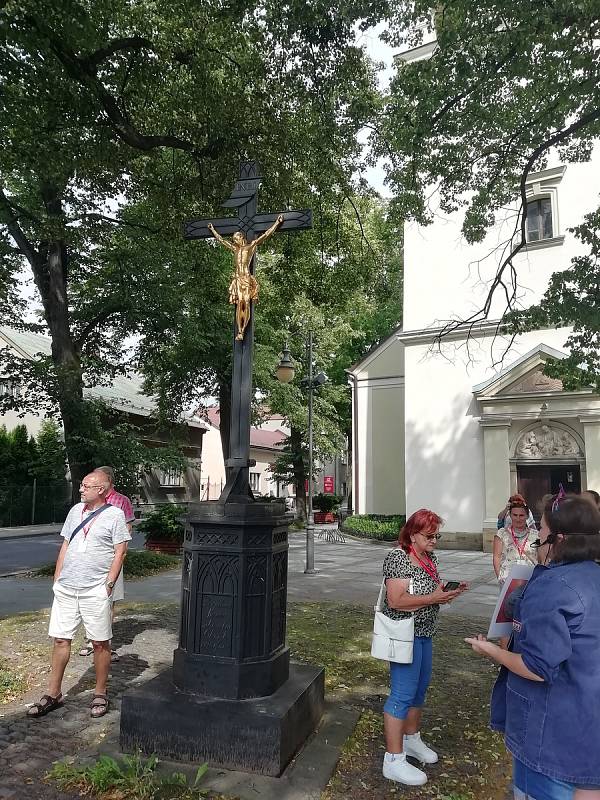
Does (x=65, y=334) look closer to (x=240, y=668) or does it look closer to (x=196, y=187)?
(x=196, y=187)

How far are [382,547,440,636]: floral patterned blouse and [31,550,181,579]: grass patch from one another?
9284 mm

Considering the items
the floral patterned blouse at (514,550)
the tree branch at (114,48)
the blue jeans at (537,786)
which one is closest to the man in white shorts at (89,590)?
the blue jeans at (537,786)

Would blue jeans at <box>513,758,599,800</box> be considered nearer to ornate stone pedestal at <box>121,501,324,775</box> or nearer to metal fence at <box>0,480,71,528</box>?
ornate stone pedestal at <box>121,501,324,775</box>

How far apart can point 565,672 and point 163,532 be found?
14.2 metres

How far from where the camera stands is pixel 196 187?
10.6 meters

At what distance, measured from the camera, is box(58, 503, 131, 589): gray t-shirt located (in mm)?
4512

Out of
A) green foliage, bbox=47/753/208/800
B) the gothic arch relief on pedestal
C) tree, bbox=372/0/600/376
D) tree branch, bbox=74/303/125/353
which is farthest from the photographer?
the gothic arch relief on pedestal

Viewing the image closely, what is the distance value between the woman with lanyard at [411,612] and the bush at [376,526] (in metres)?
17.1

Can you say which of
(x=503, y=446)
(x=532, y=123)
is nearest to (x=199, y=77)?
(x=532, y=123)

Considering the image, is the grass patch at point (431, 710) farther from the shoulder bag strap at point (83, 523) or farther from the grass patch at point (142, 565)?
the grass patch at point (142, 565)

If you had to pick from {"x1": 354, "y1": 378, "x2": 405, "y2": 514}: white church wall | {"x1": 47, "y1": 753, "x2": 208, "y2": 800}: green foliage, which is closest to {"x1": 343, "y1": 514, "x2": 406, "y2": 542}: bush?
{"x1": 354, "y1": 378, "x2": 405, "y2": 514}: white church wall

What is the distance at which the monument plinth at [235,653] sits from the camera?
140 inches

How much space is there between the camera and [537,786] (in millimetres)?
2195

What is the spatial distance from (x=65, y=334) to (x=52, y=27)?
21.8 ft
